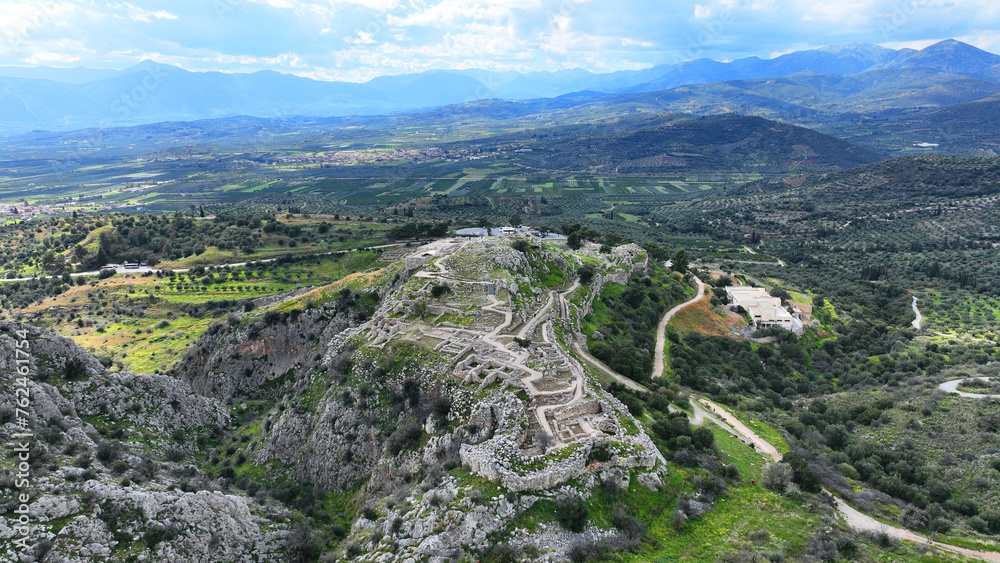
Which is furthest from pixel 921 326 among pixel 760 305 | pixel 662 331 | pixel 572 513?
pixel 572 513

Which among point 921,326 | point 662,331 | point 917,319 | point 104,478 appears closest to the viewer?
point 104,478

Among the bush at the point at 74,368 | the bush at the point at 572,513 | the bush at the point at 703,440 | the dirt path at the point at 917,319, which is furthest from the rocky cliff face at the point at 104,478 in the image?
the dirt path at the point at 917,319

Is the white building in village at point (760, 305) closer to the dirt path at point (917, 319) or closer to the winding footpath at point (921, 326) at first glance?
the winding footpath at point (921, 326)

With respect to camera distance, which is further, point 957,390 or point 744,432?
point 957,390

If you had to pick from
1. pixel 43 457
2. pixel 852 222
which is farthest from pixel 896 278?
pixel 43 457

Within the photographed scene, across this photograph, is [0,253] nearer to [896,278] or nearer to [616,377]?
[616,377]

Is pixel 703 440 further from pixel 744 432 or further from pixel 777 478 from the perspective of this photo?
pixel 744 432
